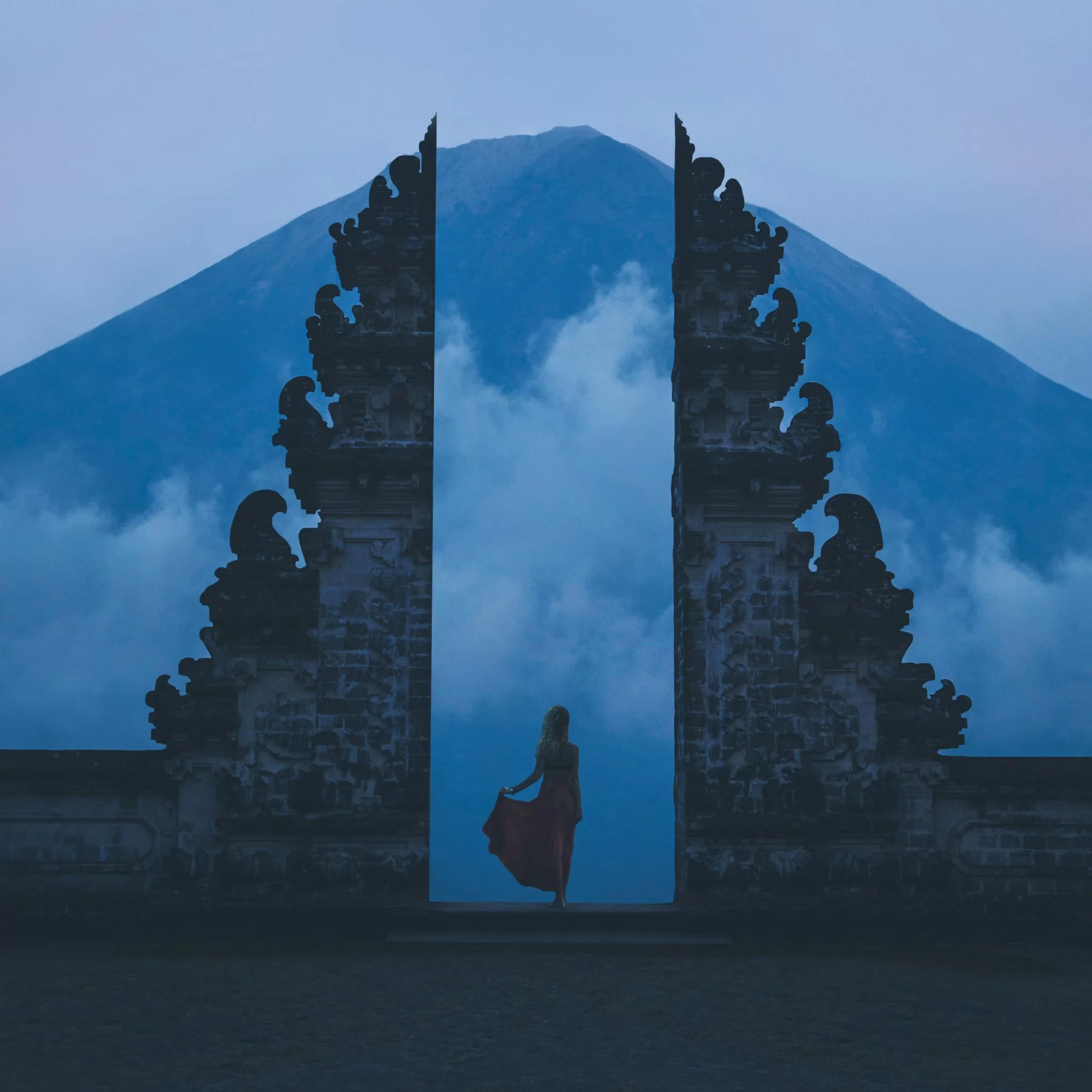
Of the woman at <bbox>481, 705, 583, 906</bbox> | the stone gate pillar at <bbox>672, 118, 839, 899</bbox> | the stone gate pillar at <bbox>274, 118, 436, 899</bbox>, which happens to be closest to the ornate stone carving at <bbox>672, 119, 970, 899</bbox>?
the stone gate pillar at <bbox>672, 118, 839, 899</bbox>

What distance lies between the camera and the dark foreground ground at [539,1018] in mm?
6445

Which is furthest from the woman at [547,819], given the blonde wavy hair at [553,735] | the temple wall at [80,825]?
the temple wall at [80,825]

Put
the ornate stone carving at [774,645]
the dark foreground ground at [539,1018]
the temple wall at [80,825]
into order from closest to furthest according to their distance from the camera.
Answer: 1. the dark foreground ground at [539,1018]
2. the temple wall at [80,825]
3. the ornate stone carving at [774,645]

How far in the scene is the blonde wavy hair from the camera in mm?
11086

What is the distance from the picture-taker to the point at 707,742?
11.5 meters

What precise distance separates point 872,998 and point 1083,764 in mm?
4342

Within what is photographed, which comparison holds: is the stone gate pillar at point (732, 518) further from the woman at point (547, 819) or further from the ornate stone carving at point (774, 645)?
the woman at point (547, 819)

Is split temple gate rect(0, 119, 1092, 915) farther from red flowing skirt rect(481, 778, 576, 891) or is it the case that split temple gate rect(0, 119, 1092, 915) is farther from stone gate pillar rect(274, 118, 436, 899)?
red flowing skirt rect(481, 778, 576, 891)

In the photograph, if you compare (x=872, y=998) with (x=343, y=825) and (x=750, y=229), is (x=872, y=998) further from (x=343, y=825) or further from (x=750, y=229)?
(x=750, y=229)

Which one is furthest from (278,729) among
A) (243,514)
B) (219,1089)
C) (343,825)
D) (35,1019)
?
(219,1089)

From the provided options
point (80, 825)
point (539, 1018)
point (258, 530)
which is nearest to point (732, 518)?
point (258, 530)

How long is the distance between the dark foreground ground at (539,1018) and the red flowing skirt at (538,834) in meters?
1.05

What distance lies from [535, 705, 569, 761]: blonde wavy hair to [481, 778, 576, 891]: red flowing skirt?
0.29 m

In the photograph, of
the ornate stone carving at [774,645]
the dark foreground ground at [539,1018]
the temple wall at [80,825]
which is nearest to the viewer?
the dark foreground ground at [539,1018]
